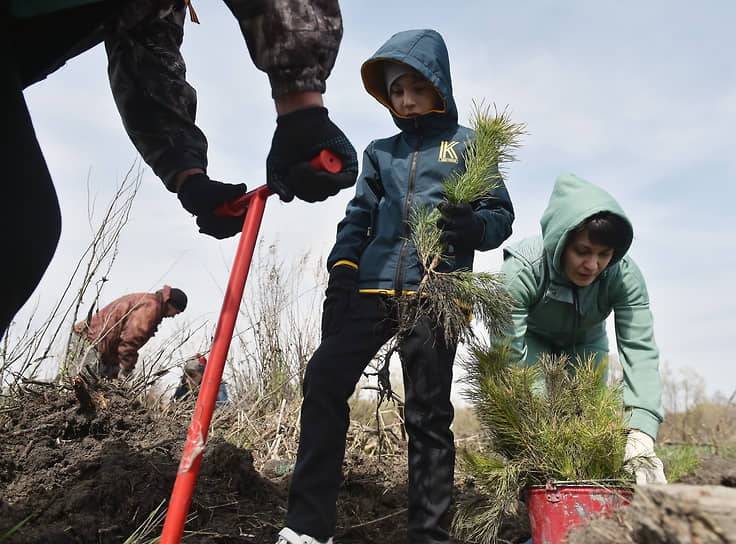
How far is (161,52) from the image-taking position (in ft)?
5.64

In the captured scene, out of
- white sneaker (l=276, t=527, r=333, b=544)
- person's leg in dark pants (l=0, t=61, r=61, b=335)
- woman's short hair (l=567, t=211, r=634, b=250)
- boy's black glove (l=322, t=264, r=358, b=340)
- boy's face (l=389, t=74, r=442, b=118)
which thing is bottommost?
white sneaker (l=276, t=527, r=333, b=544)

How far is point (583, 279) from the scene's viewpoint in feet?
8.89

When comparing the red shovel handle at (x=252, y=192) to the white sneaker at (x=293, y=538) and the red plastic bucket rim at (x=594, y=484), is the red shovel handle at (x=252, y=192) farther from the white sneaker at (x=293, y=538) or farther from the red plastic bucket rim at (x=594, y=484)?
the red plastic bucket rim at (x=594, y=484)

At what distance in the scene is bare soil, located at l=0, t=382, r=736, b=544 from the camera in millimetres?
1853

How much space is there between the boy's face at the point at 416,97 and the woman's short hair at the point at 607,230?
2.74 ft

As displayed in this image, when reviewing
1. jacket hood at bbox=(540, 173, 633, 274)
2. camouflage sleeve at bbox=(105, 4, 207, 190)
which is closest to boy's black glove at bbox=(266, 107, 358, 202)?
camouflage sleeve at bbox=(105, 4, 207, 190)

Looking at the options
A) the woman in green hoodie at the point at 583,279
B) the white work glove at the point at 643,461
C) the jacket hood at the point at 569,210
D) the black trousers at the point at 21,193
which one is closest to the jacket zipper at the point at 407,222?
the woman in green hoodie at the point at 583,279

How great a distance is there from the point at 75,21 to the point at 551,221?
83.6 inches

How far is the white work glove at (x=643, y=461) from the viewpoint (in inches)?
72.5

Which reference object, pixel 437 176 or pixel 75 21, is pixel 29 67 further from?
pixel 437 176

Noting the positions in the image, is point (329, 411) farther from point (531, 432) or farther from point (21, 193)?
point (21, 193)

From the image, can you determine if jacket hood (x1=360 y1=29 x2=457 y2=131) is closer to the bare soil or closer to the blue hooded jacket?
the blue hooded jacket

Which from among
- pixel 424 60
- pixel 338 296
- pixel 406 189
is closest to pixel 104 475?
pixel 338 296

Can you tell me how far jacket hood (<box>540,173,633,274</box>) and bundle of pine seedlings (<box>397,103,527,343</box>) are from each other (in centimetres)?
63
